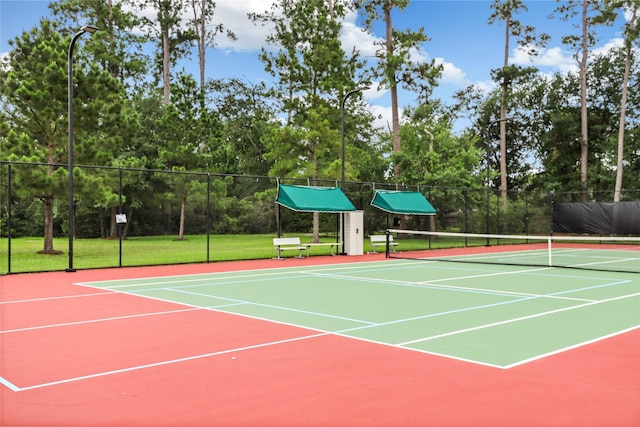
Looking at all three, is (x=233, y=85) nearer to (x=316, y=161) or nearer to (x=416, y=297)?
(x=316, y=161)

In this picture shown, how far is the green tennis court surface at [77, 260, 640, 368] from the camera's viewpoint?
23.9ft

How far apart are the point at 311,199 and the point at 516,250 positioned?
36.6 ft

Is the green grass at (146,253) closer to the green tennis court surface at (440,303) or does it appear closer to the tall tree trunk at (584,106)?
the green tennis court surface at (440,303)

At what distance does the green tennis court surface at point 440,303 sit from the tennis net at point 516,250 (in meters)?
2.79

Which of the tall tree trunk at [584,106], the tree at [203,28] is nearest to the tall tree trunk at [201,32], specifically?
the tree at [203,28]

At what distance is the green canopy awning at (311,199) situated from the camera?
21.3 m

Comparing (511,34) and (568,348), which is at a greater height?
(511,34)

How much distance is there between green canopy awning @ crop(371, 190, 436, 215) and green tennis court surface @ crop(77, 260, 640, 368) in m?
7.46

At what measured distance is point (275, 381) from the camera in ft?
18.0

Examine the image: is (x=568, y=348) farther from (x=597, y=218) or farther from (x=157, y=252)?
(x=597, y=218)

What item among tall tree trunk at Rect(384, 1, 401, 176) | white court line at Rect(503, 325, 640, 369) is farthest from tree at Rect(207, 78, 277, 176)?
white court line at Rect(503, 325, 640, 369)

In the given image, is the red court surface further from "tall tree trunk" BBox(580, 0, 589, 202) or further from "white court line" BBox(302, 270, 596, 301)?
"tall tree trunk" BBox(580, 0, 589, 202)

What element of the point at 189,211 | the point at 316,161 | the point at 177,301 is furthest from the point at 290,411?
the point at 189,211

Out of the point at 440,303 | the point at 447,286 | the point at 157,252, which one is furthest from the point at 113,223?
the point at 440,303
